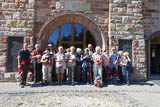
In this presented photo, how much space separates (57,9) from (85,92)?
4.21m

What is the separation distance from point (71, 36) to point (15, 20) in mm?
2692

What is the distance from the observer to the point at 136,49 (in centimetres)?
722

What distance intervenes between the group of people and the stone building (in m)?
1.01

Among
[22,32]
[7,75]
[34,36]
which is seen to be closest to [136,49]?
[34,36]

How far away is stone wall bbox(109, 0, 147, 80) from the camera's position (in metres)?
7.17

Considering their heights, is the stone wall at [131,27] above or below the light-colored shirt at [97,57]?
above

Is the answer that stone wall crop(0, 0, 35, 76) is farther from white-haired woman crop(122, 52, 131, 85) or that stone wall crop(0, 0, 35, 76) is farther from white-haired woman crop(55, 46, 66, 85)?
white-haired woman crop(122, 52, 131, 85)

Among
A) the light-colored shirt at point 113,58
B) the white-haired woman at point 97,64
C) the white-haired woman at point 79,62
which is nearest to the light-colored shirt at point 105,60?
the light-colored shirt at point 113,58

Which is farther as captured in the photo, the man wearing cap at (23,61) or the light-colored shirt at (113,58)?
the light-colored shirt at (113,58)

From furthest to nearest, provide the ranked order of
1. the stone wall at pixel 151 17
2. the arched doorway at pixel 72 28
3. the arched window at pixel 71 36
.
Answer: the stone wall at pixel 151 17
the arched window at pixel 71 36
the arched doorway at pixel 72 28

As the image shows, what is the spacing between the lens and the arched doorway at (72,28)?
7105 mm

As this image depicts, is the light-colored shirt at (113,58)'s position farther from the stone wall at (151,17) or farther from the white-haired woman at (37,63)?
the white-haired woman at (37,63)

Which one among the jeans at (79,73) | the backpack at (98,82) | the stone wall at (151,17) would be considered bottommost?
the backpack at (98,82)

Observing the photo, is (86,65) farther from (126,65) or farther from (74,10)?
(74,10)
